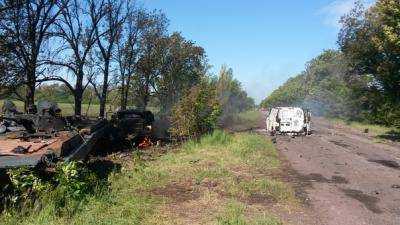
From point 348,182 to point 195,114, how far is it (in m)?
11.4

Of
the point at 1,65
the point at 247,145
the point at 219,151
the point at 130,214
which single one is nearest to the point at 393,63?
the point at 247,145

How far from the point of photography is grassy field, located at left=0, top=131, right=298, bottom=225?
342 inches

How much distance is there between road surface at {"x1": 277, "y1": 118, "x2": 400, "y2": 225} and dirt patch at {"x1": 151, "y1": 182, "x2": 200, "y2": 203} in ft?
8.27

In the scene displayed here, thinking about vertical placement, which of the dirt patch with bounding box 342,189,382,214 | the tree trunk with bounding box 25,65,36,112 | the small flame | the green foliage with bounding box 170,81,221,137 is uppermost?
the tree trunk with bounding box 25,65,36,112

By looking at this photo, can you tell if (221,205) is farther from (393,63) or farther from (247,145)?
(393,63)

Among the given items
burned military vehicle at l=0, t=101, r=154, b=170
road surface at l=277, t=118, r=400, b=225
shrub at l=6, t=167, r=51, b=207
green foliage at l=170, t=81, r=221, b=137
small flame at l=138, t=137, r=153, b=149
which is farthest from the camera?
green foliage at l=170, t=81, r=221, b=137

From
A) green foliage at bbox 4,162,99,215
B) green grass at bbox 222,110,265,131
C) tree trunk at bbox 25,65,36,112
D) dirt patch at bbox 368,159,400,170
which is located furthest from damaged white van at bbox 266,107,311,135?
green foliage at bbox 4,162,99,215

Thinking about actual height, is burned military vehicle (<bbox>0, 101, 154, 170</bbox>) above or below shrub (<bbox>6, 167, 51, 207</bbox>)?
above

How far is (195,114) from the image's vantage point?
2397cm

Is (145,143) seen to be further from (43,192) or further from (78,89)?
(43,192)

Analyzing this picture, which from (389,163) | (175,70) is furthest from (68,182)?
(175,70)

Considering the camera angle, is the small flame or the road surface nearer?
the road surface

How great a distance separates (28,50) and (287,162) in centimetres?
1663

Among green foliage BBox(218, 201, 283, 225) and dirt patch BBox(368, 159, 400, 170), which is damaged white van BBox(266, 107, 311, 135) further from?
green foliage BBox(218, 201, 283, 225)
